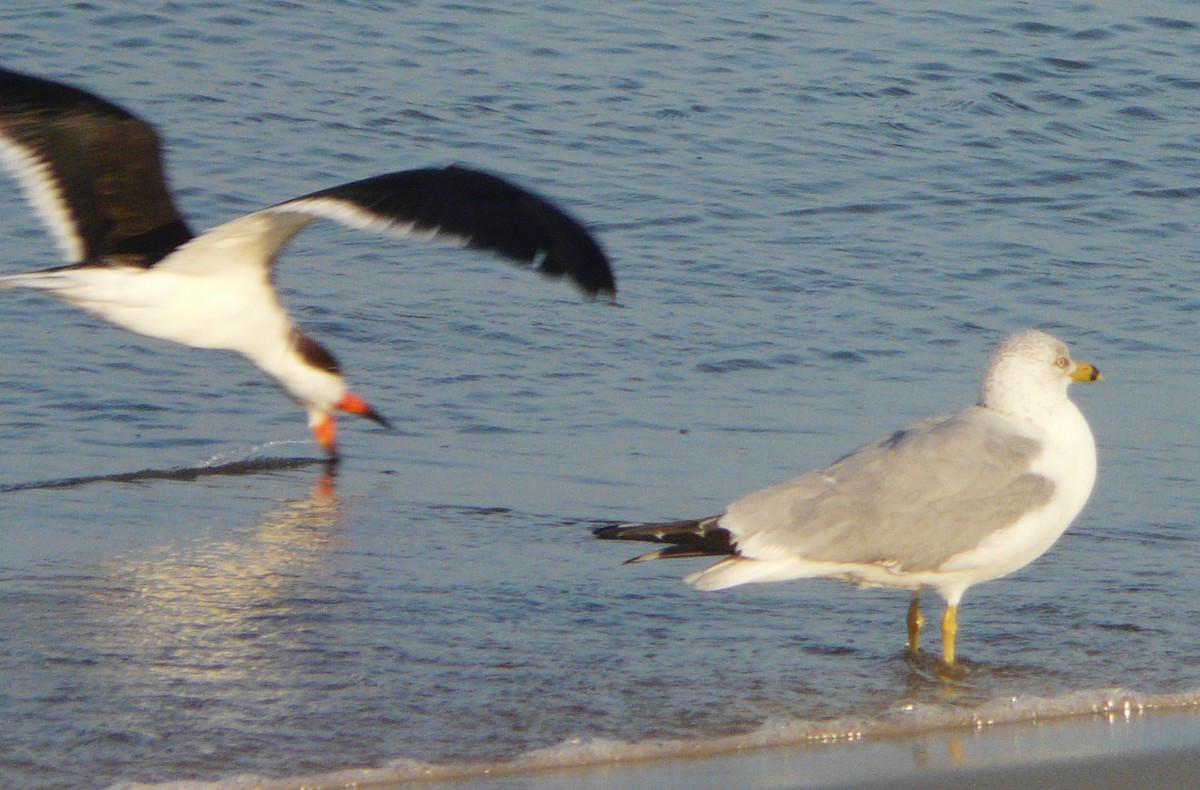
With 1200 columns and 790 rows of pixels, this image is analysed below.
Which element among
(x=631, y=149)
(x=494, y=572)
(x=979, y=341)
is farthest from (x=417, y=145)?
(x=494, y=572)

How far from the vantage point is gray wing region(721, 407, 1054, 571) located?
4.63m

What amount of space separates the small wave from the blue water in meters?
0.04

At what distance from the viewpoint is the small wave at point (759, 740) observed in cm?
374

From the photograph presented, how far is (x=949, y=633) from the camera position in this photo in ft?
15.5

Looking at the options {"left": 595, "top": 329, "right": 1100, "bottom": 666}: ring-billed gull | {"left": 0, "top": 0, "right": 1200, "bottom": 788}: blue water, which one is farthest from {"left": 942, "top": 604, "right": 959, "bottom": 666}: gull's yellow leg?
{"left": 0, "top": 0, "right": 1200, "bottom": 788}: blue water

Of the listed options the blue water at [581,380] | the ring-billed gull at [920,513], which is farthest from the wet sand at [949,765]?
the ring-billed gull at [920,513]

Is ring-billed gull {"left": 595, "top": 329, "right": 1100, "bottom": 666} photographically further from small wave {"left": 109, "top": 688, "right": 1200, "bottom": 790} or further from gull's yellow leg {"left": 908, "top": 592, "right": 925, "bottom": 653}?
small wave {"left": 109, "top": 688, "right": 1200, "bottom": 790}

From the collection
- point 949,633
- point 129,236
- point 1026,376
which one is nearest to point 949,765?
point 949,633

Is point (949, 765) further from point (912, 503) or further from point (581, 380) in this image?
point (581, 380)

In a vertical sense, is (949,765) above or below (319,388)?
above

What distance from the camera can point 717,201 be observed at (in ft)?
30.9

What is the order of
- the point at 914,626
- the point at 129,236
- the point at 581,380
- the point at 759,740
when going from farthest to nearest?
the point at 581,380 < the point at 129,236 < the point at 914,626 < the point at 759,740

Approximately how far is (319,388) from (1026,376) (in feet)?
9.08

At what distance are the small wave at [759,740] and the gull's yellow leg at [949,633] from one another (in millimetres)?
338
